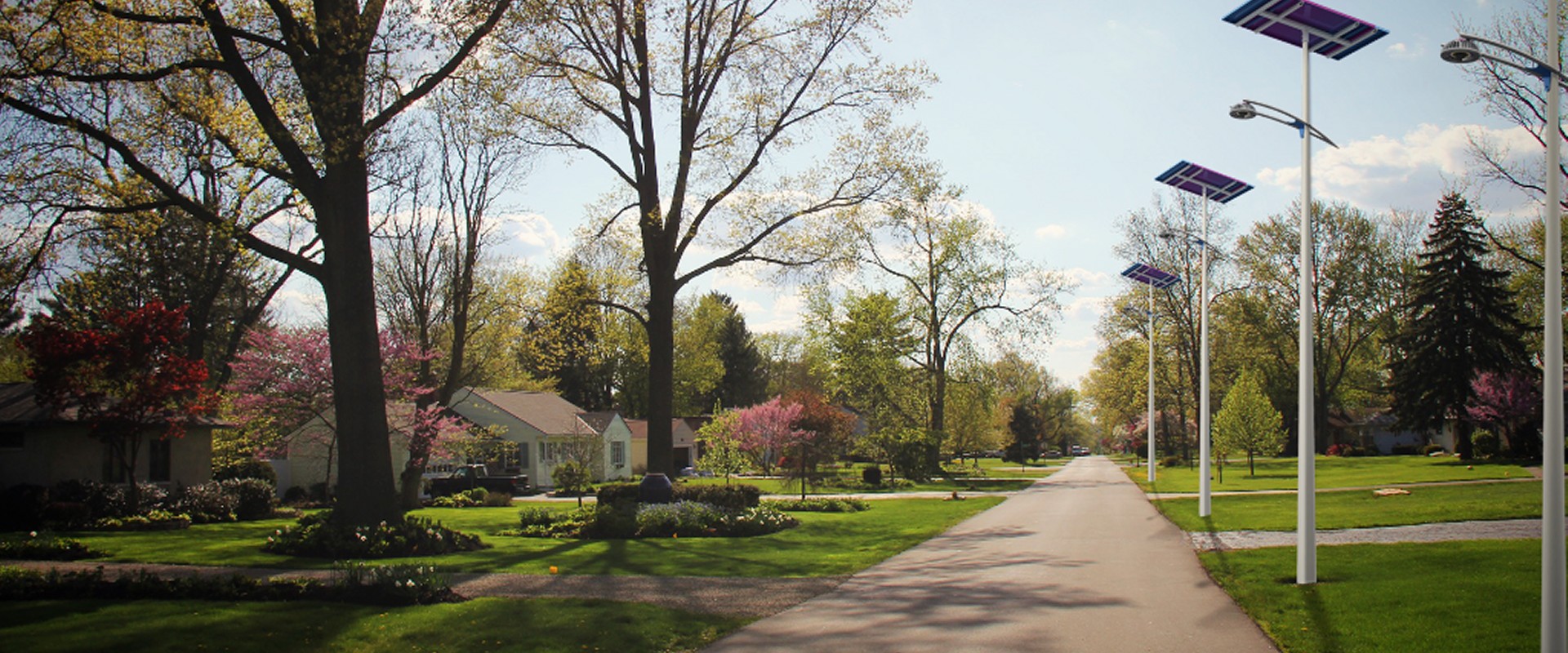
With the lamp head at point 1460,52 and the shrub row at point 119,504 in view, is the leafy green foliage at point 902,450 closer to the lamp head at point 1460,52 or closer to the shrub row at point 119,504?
the shrub row at point 119,504

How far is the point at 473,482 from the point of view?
38.8m

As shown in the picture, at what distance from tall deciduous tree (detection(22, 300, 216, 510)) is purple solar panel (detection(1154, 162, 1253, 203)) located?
76.4 feet

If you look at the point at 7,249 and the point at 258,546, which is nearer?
the point at 7,249

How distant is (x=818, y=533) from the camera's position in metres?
21.6

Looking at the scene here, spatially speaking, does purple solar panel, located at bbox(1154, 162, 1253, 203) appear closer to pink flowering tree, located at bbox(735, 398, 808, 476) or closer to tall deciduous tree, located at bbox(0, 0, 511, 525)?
tall deciduous tree, located at bbox(0, 0, 511, 525)

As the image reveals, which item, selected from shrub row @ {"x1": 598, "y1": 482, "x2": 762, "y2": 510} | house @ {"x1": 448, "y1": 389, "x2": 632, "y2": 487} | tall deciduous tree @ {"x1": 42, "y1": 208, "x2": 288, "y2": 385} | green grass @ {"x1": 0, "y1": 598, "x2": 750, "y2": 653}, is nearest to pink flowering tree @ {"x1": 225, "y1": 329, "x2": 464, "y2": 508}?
tall deciduous tree @ {"x1": 42, "y1": 208, "x2": 288, "y2": 385}

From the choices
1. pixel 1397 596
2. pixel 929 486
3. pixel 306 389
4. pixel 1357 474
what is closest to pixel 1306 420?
pixel 1397 596

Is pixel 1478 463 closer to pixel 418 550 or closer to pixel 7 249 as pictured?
pixel 418 550

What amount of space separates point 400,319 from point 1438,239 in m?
44.4

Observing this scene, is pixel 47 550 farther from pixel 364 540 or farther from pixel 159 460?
pixel 159 460

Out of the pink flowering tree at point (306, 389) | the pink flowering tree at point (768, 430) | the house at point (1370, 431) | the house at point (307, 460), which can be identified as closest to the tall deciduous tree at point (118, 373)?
the pink flowering tree at point (306, 389)

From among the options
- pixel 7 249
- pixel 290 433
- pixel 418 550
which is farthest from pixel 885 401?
pixel 7 249

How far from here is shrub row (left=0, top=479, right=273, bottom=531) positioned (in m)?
21.4

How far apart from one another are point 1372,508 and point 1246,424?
1954cm
